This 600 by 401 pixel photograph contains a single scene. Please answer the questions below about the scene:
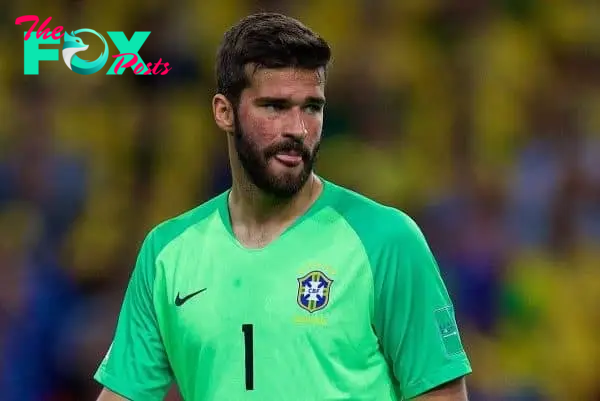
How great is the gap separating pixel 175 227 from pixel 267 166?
15.5 inches

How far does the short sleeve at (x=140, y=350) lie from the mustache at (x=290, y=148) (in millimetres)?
487

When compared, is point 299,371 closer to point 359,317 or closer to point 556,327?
point 359,317

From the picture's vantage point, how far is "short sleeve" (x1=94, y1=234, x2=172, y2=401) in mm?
3203

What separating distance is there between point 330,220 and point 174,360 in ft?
1.84

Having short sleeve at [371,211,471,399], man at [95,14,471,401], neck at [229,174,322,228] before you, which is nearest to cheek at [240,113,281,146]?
man at [95,14,471,401]

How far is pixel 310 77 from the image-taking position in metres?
3.00

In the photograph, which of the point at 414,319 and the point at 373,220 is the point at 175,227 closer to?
the point at 373,220

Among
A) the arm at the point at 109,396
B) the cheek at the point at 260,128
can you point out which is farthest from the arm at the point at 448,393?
the arm at the point at 109,396

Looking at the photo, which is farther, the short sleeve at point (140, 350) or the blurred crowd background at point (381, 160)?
the blurred crowd background at point (381, 160)

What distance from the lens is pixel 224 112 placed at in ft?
10.5

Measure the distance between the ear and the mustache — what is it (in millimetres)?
218

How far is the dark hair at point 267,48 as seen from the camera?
→ 3014 mm

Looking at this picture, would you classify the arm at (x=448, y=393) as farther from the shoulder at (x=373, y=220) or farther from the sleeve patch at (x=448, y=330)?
the shoulder at (x=373, y=220)

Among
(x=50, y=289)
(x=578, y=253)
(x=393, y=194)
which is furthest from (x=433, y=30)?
(x=50, y=289)
